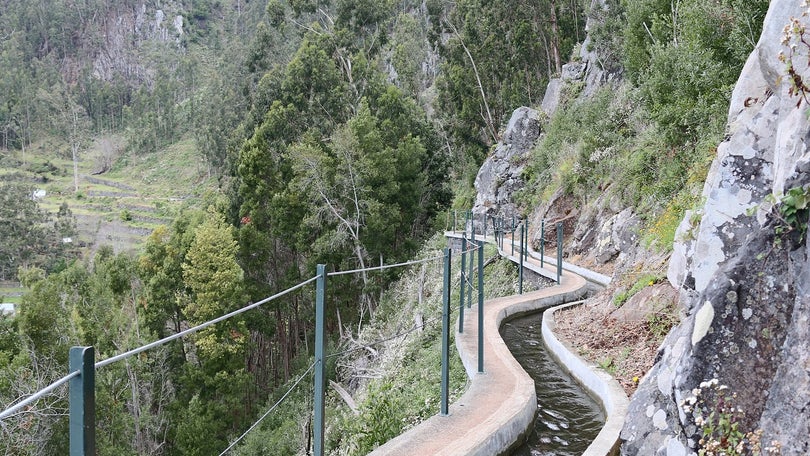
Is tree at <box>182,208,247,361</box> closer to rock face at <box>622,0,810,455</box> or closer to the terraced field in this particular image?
rock face at <box>622,0,810,455</box>

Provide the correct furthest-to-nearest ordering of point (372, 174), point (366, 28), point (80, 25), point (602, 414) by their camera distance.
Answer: point (80, 25)
point (366, 28)
point (372, 174)
point (602, 414)

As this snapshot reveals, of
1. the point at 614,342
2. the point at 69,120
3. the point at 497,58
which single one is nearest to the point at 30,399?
the point at 614,342

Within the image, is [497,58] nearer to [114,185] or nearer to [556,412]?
[556,412]

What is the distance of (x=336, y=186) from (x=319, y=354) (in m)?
21.7

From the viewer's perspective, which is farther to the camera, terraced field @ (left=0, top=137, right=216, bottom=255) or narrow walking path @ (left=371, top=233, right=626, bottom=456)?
terraced field @ (left=0, top=137, right=216, bottom=255)

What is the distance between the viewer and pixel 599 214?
17266mm

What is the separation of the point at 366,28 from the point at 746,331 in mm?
33805

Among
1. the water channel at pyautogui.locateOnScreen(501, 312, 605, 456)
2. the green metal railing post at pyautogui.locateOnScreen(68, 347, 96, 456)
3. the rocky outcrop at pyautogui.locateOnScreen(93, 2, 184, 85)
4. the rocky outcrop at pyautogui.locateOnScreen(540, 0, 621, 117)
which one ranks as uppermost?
the rocky outcrop at pyautogui.locateOnScreen(93, 2, 184, 85)

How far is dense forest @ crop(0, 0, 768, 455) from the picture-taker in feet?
43.7

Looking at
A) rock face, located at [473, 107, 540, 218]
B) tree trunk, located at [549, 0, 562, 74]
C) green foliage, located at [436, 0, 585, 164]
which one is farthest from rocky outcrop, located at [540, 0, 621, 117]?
green foliage, located at [436, 0, 585, 164]

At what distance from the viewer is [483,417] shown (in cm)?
573

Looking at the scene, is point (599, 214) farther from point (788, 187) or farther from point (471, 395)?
point (788, 187)

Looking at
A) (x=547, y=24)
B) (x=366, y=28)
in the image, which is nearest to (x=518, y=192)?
(x=547, y=24)

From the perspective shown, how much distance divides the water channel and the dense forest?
162 centimetres
